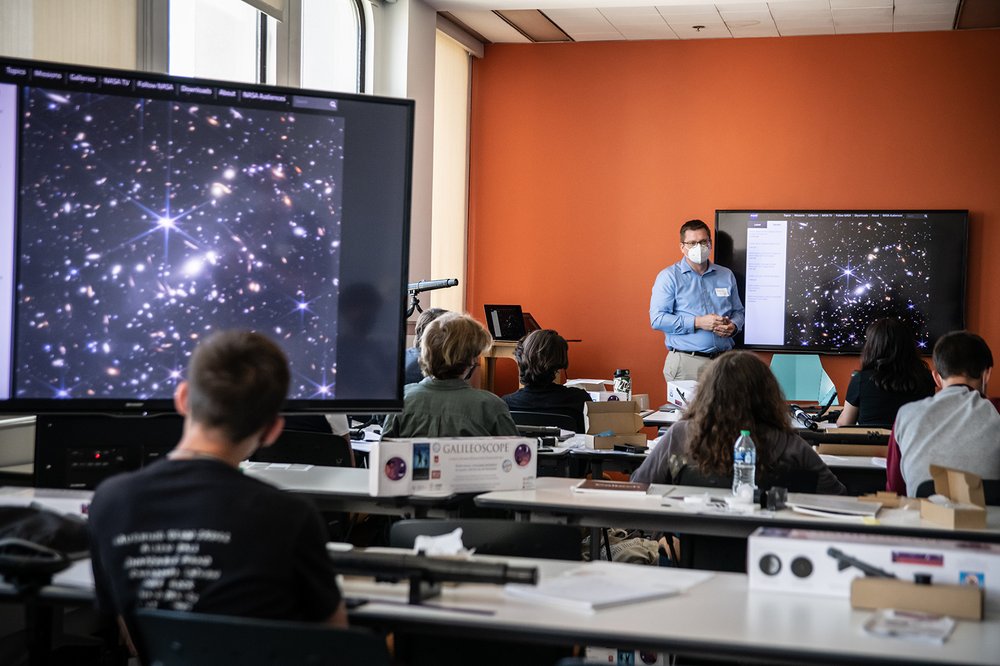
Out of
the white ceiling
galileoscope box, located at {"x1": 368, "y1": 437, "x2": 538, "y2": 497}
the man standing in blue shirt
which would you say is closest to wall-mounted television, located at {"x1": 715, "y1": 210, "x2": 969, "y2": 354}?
the man standing in blue shirt

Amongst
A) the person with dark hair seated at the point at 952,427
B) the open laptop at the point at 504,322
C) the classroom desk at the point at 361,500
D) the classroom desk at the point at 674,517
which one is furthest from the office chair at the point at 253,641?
the open laptop at the point at 504,322

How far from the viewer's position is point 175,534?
1823mm

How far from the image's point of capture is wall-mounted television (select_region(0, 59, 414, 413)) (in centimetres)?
297

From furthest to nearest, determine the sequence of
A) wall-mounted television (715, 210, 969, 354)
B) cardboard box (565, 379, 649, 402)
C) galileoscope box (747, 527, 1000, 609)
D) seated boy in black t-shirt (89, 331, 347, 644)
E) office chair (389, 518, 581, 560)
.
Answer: wall-mounted television (715, 210, 969, 354)
cardboard box (565, 379, 649, 402)
office chair (389, 518, 581, 560)
galileoscope box (747, 527, 1000, 609)
seated boy in black t-shirt (89, 331, 347, 644)

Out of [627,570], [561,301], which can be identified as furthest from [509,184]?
[627,570]

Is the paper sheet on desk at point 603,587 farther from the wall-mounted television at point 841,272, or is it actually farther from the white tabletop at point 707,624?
the wall-mounted television at point 841,272

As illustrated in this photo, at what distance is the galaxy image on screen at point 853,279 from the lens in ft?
26.3

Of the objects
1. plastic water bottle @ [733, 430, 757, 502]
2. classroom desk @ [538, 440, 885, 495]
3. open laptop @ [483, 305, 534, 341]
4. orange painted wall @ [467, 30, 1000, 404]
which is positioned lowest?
classroom desk @ [538, 440, 885, 495]

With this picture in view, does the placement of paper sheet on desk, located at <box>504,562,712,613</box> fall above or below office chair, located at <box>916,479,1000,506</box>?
below

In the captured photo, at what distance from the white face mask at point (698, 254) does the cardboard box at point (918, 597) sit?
5.71 meters

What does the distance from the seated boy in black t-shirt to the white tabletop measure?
0.25 meters

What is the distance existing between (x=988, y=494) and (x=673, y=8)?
511 cm

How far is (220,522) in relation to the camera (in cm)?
180

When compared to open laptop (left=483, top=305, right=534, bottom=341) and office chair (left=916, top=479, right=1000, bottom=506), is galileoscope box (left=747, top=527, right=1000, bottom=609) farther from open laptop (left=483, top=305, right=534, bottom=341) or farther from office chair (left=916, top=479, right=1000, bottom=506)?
open laptop (left=483, top=305, right=534, bottom=341)
